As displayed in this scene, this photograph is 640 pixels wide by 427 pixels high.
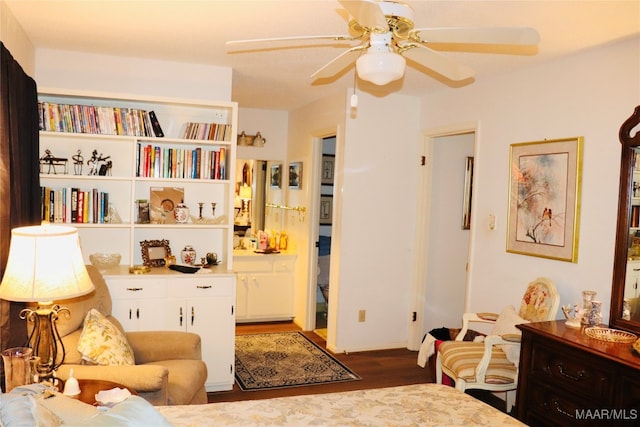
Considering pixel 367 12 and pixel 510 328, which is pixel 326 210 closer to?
pixel 510 328

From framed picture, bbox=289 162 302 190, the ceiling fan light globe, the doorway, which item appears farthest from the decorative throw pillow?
framed picture, bbox=289 162 302 190

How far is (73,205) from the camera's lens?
3717 millimetres

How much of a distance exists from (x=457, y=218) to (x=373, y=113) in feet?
4.23

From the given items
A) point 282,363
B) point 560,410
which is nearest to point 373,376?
point 282,363

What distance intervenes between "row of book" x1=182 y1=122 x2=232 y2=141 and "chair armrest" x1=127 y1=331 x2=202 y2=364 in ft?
5.09

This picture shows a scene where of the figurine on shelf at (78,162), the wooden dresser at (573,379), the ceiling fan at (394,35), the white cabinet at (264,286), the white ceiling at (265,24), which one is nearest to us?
the ceiling fan at (394,35)

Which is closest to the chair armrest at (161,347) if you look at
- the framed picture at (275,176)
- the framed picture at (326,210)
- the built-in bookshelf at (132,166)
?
the built-in bookshelf at (132,166)

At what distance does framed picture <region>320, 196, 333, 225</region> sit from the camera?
5.69 meters

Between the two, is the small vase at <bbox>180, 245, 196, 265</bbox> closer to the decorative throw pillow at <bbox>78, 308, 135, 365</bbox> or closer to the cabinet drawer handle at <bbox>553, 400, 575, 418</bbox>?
the decorative throw pillow at <bbox>78, 308, 135, 365</bbox>

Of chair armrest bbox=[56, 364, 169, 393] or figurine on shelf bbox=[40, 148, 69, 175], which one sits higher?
figurine on shelf bbox=[40, 148, 69, 175]

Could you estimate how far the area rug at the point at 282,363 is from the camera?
3.95 metres

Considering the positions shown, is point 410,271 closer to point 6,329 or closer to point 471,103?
point 471,103

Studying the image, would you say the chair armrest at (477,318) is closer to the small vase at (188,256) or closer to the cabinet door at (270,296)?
the small vase at (188,256)

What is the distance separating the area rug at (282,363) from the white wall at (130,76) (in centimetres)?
219
